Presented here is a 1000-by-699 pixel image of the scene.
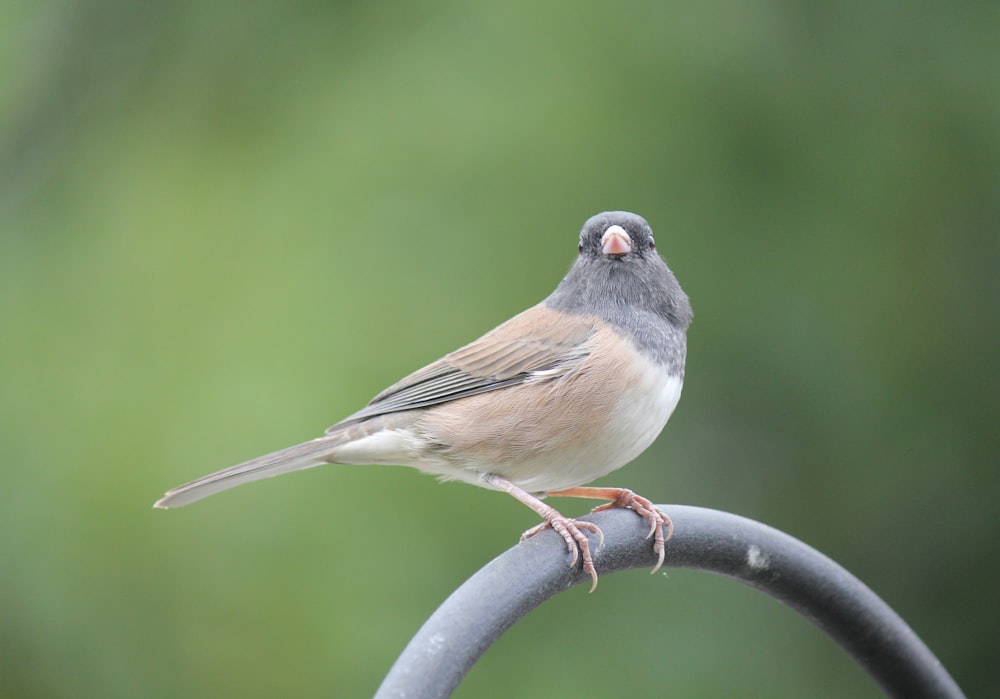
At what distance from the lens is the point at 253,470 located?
2.09 m

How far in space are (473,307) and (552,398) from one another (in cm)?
96

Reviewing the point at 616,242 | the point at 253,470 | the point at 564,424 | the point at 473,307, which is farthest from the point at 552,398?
the point at 473,307

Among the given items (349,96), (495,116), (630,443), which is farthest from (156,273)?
(630,443)

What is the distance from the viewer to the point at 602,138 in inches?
123

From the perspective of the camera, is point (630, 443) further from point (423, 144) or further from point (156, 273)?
point (156, 273)

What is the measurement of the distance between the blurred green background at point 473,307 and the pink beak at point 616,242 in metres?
0.85

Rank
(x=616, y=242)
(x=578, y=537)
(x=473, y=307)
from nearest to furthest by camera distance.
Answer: (x=578, y=537), (x=616, y=242), (x=473, y=307)

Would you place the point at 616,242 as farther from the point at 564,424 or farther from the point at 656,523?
the point at 656,523

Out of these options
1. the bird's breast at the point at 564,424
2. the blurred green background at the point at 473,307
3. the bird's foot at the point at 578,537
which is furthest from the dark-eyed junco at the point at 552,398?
the blurred green background at the point at 473,307

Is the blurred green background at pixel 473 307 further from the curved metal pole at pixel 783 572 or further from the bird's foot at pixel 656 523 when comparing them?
the curved metal pole at pixel 783 572

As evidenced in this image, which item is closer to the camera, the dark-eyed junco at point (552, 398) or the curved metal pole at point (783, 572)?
the curved metal pole at point (783, 572)

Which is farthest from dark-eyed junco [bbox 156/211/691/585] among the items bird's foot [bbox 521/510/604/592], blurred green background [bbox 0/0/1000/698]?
blurred green background [bbox 0/0/1000/698]

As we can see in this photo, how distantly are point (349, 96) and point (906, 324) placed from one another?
171 centimetres

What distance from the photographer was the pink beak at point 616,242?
85.4 inches
